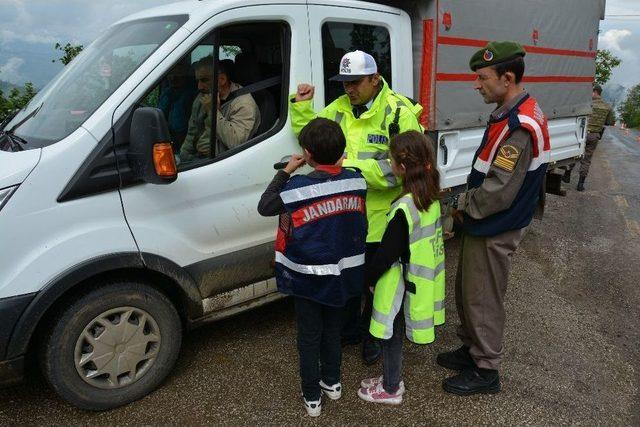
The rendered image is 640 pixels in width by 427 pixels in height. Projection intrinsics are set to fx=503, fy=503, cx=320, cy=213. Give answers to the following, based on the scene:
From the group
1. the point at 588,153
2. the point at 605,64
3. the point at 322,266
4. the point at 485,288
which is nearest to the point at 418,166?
the point at 322,266

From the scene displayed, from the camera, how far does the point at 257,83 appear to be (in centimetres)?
308

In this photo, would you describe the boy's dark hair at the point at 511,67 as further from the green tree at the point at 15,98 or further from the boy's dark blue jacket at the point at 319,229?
the green tree at the point at 15,98

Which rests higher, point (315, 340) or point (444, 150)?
point (444, 150)

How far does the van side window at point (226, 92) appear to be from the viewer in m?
2.71

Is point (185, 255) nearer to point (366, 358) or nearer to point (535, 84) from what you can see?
point (366, 358)

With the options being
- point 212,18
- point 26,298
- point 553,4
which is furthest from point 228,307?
point 553,4

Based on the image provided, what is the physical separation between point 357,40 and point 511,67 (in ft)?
3.86

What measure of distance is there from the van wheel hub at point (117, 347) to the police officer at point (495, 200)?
168 centimetres

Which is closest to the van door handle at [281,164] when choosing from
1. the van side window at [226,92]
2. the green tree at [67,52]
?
the van side window at [226,92]

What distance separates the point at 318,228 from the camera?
226 centimetres

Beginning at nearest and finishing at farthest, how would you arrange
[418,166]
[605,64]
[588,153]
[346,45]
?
1. [418,166]
2. [346,45]
3. [588,153]
4. [605,64]

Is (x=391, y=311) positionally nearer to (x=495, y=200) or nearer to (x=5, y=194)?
(x=495, y=200)

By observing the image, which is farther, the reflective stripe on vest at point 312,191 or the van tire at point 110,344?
the van tire at point 110,344

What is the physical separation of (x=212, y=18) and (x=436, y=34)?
5.56ft
